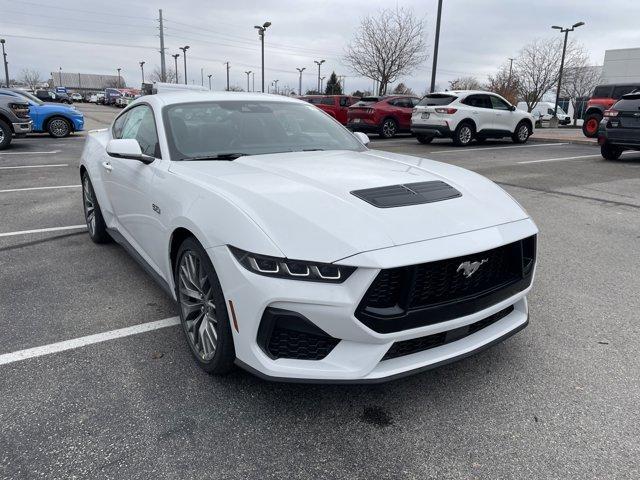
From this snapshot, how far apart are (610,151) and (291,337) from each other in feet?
41.9

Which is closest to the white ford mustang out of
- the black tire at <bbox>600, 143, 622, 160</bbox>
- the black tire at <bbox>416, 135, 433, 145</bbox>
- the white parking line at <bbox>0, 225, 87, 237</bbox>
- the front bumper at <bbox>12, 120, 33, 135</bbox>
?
the white parking line at <bbox>0, 225, 87, 237</bbox>

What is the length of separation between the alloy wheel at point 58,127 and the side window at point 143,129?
14.1 metres

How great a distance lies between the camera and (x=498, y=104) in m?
16.1

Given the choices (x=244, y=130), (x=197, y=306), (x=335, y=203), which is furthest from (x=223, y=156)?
(x=335, y=203)

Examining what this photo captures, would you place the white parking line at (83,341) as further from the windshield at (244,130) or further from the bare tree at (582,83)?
the bare tree at (582,83)

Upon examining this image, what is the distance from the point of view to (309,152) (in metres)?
3.67

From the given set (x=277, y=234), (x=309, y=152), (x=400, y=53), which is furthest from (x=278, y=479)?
(x=400, y=53)

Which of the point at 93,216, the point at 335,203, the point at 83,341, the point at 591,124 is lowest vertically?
the point at 83,341

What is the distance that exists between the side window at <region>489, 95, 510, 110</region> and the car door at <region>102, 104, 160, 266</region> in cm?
1383

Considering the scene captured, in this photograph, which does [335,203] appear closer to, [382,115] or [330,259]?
[330,259]

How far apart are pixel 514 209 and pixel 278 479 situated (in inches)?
74.1

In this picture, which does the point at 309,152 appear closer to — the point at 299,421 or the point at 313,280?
the point at 313,280

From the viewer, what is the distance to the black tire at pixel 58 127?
Result: 16609 mm

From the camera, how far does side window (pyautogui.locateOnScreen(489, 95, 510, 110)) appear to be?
627 inches
